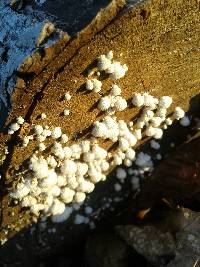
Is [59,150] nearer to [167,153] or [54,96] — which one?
[54,96]

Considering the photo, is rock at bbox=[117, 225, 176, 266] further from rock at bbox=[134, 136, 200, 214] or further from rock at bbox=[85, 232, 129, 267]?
rock at bbox=[134, 136, 200, 214]

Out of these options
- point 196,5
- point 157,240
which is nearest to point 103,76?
point 196,5

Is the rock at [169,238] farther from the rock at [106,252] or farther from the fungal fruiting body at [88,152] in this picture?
the fungal fruiting body at [88,152]

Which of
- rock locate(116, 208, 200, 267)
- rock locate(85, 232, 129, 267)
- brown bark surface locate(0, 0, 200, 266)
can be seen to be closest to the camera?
brown bark surface locate(0, 0, 200, 266)

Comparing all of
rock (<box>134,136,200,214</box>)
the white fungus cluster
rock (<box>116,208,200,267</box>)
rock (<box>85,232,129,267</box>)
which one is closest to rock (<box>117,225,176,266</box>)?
rock (<box>116,208,200,267</box>)

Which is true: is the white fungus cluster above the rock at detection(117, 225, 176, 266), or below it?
above

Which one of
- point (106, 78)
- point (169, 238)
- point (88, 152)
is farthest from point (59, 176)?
point (169, 238)

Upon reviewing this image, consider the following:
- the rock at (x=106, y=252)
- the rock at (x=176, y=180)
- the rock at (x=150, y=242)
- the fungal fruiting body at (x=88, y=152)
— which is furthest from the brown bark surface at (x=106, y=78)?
the rock at (x=150, y=242)

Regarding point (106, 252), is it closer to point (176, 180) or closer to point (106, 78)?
point (176, 180)
